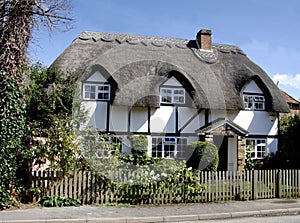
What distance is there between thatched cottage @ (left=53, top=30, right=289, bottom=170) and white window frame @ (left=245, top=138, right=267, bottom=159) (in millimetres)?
59

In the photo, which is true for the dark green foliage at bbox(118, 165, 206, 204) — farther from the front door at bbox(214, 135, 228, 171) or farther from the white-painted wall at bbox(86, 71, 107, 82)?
the white-painted wall at bbox(86, 71, 107, 82)

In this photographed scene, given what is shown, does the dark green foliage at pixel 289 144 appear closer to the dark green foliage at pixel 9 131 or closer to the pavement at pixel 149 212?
the pavement at pixel 149 212

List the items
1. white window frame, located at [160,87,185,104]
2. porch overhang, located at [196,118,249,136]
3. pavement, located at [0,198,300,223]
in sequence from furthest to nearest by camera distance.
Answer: white window frame, located at [160,87,185,104] < porch overhang, located at [196,118,249,136] < pavement, located at [0,198,300,223]

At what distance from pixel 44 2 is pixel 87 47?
992 centimetres

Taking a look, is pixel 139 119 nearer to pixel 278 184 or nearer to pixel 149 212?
pixel 278 184

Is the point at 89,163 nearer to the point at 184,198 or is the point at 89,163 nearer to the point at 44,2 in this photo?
the point at 184,198

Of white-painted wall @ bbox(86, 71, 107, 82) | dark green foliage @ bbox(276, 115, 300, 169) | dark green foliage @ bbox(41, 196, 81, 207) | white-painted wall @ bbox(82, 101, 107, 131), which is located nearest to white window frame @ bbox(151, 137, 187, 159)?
white-painted wall @ bbox(82, 101, 107, 131)

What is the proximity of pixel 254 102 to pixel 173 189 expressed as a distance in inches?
469

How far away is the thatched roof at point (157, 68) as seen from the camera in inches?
671

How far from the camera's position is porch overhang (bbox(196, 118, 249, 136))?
1728 cm

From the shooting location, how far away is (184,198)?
32.0 feet

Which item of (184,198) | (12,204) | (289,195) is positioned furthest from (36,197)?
(289,195)

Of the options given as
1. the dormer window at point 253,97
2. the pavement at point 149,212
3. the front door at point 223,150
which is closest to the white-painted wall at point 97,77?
the front door at point 223,150

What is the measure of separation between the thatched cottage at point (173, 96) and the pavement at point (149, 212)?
7.97 meters
